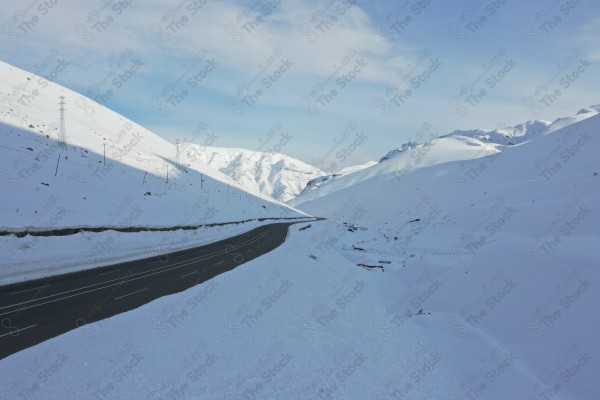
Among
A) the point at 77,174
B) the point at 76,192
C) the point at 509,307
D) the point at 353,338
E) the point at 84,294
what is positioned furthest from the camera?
the point at 77,174

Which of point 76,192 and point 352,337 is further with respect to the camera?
point 76,192

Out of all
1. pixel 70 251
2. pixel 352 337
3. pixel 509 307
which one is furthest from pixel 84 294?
pixel 509 307

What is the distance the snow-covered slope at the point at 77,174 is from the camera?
2839 cm

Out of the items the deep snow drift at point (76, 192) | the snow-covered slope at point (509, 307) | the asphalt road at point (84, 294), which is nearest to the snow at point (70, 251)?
the deep snow drift at point (76, 192)

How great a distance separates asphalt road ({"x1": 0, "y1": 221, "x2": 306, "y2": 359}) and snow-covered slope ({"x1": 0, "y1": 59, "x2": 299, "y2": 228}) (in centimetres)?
800

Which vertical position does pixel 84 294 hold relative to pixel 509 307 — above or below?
below

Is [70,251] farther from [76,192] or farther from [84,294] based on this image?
[76,192]

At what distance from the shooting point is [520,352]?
12328 millimetres

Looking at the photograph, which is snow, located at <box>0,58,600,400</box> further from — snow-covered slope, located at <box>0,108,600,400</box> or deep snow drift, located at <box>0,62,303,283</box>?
deep snow drift, located at <box>0,62,303,283</box>

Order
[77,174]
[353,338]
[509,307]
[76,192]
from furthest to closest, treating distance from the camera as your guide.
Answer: [77,174]
[76,192]
[509,307]
[353,338]

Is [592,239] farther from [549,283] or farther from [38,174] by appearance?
[38,174]

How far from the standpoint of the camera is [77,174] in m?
41.2

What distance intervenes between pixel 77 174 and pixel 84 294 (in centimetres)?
3334

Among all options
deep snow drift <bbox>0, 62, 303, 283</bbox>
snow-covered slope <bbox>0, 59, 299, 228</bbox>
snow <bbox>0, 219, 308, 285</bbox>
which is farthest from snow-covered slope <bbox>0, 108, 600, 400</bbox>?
snow-covered slope <bbox>0, 59, 299, 228</bbox>
